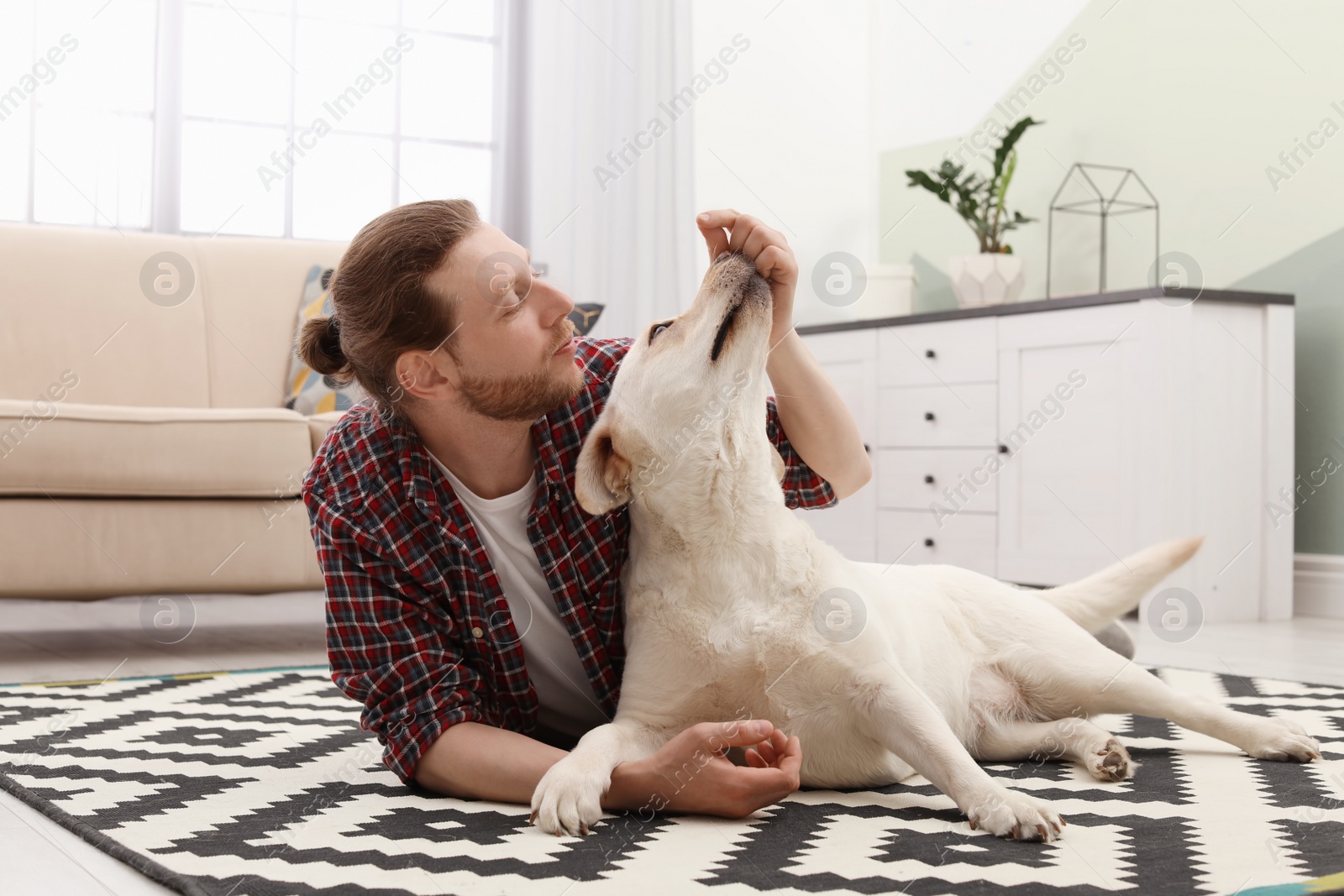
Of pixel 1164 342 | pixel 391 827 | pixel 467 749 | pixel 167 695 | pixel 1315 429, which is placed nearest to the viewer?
pixel 391 827

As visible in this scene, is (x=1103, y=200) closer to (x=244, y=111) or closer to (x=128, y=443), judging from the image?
(x=244, y=111)

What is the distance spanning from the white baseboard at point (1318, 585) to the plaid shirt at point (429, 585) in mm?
2988

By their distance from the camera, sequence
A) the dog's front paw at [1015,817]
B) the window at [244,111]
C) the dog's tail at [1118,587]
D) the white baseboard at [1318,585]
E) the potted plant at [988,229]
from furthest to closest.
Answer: the potted plant at [988,229] → the window at [244,111] → the white baseboard at [1318,585] → the dog's tail at [1118,587] → the dog's front paw at [1015,817]

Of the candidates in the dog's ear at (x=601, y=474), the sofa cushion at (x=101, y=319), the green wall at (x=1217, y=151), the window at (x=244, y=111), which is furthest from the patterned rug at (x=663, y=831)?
the window at (x=244, y=111)

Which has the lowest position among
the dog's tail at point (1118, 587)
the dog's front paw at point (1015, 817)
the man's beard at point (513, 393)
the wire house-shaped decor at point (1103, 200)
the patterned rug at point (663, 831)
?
the patterned rug at point (663, 831)

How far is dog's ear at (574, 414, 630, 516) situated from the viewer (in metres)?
1.51

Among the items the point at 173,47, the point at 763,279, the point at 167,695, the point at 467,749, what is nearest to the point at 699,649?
the point at 467,749

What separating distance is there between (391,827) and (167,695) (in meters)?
1.32

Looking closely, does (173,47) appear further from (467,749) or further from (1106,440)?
(467,749)

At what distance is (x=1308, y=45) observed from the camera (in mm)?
3844

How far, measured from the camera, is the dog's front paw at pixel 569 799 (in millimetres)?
1360

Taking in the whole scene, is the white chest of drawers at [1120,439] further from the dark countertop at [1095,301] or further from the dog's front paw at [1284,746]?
the dog's front paw at [1284,746]

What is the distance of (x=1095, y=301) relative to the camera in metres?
3.87

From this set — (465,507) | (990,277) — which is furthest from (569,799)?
(990,277)
